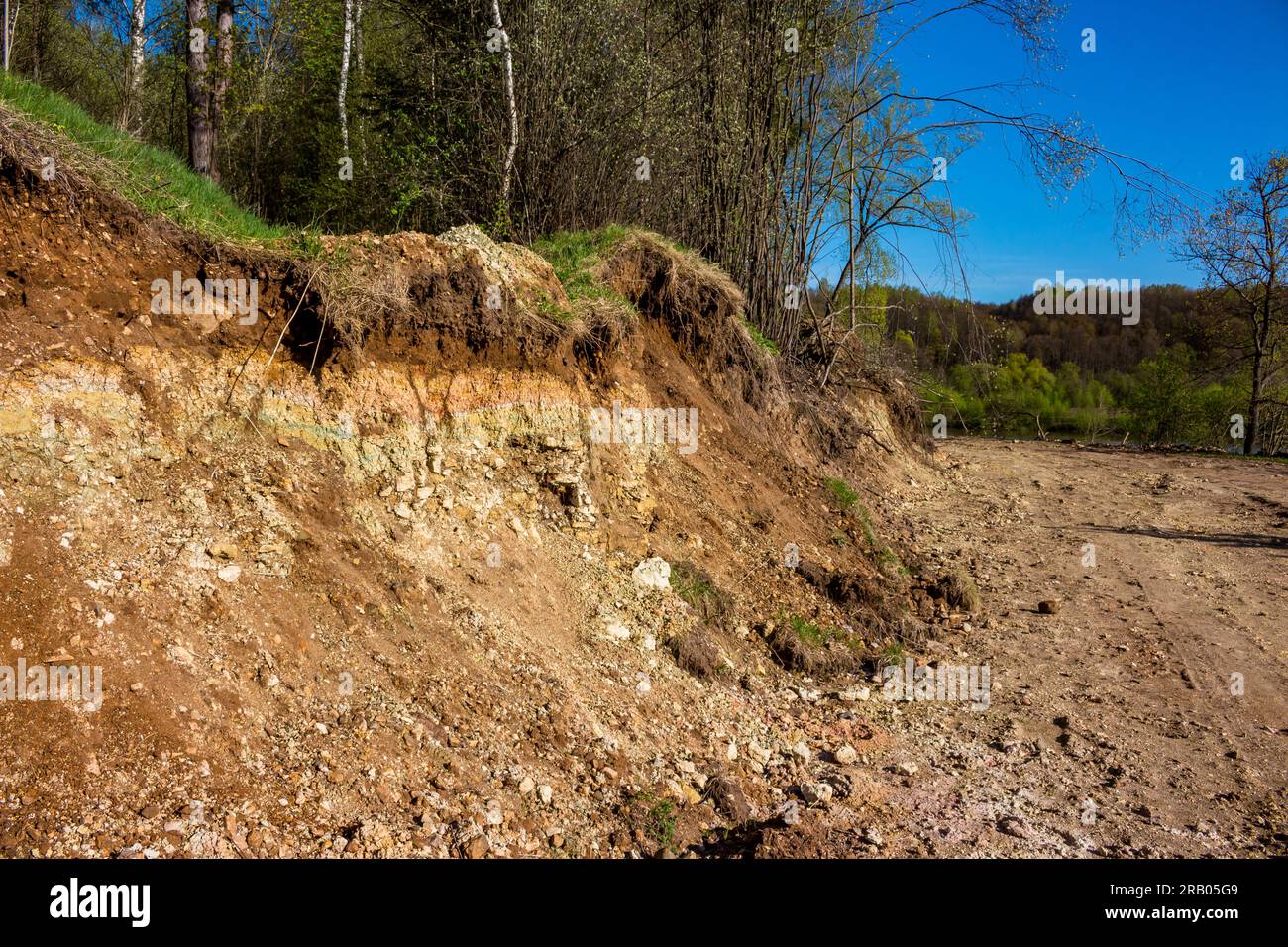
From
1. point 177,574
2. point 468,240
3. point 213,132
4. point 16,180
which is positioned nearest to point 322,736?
point 177,574

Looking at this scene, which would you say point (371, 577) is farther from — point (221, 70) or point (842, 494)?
point (221, 70)

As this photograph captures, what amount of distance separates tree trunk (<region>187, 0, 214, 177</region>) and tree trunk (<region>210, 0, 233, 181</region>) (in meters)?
0.12

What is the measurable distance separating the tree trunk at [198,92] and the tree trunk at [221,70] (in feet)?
0.40

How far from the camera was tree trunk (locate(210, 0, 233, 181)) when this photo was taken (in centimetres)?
793

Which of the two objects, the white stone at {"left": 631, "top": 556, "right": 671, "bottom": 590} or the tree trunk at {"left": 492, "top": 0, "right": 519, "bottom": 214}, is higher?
the tree trunk at {"left": 492, "top": 0, "right": 519, "bottom": 214}

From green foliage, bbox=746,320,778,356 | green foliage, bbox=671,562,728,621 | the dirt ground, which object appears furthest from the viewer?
green foliage, bbox=746,320,778,356

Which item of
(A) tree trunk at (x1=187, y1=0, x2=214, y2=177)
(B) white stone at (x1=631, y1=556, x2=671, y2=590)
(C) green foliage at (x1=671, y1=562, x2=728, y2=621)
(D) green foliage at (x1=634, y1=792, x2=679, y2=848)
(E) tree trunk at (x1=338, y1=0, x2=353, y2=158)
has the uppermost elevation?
(E) tree trunk at (x1=338, y1=0, x2=353, y2=158)

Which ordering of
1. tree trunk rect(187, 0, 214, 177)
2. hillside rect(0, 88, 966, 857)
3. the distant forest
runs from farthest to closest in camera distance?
the distant forest, tree trunk rect(187, 0, 214, 177), hillside rect(0, 88, 966, 857)

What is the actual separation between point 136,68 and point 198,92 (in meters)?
4.10

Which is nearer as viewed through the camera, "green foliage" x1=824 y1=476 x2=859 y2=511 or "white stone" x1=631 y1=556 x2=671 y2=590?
"white stone" x1=631 y1=556 x2=671 y2=590

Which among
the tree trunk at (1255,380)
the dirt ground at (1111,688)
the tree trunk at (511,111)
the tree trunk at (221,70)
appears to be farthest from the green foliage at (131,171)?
the tree trunk at (1255,380)

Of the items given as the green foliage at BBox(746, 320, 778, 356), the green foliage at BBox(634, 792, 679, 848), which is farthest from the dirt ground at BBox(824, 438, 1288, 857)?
the green foliage at BBox(746, 320, 778, 356)

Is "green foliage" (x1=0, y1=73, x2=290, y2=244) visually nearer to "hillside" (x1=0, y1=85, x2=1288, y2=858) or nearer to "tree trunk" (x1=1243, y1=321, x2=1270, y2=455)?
"hillside" (x1=0, y1=85, x2=1288, y2=858)

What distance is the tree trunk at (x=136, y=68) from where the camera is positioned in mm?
9812
